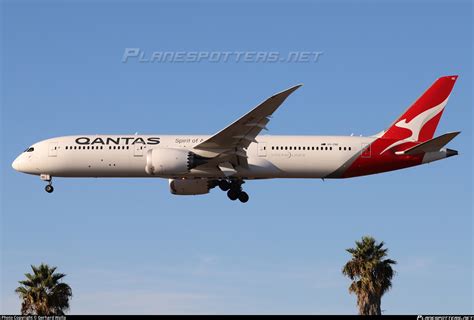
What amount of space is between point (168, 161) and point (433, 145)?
1537 centimetres

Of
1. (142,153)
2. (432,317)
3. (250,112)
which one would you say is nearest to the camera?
(432,317)

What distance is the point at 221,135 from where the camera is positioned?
61.6 metres

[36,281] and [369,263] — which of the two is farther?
[369,263]

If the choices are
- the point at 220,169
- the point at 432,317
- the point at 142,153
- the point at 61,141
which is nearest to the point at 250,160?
the point at 220,169

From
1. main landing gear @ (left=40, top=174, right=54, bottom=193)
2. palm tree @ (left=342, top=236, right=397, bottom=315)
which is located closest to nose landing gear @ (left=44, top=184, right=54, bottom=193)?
main landing gear @ (left=40, top=174, right=54, bottom=193)

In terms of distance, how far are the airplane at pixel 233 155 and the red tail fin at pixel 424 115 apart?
0.09 m

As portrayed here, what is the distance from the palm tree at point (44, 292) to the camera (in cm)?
5838

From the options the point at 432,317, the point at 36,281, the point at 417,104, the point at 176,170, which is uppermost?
the point at 417,104

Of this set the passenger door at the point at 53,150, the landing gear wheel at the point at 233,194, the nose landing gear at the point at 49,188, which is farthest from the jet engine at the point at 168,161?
the nose landing gear at the point at 49,188

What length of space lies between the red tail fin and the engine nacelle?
1130 cm

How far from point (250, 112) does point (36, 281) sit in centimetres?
1490

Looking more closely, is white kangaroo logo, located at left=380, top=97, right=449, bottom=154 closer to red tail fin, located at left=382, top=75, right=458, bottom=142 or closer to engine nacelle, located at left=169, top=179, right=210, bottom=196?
red tail fin, located at left=382, top=75, right=458, bottom=142

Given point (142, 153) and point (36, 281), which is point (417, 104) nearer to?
point (142, 153)

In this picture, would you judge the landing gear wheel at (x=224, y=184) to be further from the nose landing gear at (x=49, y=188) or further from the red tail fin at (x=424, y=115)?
the nose landing gear at (x=49, y=188)
